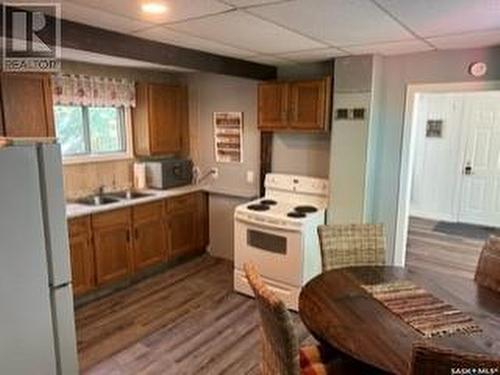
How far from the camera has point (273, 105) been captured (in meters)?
3.84

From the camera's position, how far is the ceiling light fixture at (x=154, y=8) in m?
1.90

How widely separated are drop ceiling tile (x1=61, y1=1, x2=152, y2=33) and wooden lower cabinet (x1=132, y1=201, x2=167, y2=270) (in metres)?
1.95

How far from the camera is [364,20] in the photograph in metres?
2.16

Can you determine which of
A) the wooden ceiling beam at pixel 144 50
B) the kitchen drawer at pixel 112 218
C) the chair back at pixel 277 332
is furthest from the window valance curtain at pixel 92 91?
the chair back at pixel 277 332

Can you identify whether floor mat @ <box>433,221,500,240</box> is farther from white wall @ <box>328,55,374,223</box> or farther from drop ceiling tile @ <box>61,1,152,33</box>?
drop ceiling tile @ <box>61,1,152,33</box>

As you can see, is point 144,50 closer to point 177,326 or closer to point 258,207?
point 258,207

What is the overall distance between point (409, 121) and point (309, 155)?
103 cm

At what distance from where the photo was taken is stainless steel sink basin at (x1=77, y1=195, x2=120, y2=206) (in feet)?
12.4

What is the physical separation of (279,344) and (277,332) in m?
0.06

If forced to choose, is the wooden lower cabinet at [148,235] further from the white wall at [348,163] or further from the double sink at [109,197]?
the white wall at [348,163]

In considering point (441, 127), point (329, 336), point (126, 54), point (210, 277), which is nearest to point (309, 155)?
point (210, 277)

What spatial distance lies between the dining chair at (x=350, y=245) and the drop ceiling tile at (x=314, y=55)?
4.76ft

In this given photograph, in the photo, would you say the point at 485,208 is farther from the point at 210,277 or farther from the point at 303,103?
the point at 210,277

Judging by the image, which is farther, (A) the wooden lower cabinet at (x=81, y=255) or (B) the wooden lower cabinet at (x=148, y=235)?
(B) the wooden lower cabinet at (x=148, y=235)
